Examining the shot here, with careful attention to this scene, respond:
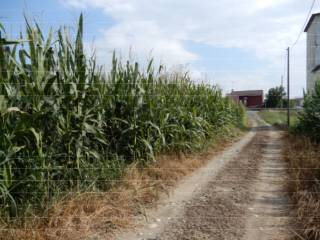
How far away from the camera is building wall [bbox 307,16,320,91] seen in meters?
15.4

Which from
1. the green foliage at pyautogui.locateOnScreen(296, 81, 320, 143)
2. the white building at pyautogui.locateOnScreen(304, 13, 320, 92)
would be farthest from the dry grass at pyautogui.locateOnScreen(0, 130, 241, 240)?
the white building at pyautogui.locateOnScreen(304, 13, 320, 92)

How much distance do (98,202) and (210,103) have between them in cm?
607

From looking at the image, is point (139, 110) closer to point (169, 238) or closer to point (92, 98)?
point (92, 98)

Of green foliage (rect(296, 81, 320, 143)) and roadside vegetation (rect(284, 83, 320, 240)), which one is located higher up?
green foliage (rect(296, 81, 320, 143))

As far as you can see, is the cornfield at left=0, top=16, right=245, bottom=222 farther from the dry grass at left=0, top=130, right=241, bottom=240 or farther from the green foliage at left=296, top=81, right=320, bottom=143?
the green foliage at left=296, top=81, right=320, bottom=143

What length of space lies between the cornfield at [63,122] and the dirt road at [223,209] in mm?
843

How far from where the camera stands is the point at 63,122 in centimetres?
350

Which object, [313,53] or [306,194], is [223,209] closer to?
[306,194]

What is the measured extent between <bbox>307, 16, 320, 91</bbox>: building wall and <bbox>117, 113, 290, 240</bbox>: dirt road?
11.3m

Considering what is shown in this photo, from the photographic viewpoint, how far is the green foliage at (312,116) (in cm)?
777

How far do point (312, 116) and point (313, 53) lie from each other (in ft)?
36.3

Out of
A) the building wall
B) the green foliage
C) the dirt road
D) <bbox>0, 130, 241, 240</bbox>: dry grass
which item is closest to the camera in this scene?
<bbox>0, 130, 241, 240</bbox>: dry grass

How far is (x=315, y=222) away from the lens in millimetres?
2961

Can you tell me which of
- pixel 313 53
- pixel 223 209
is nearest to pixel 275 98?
pixel 313 53
